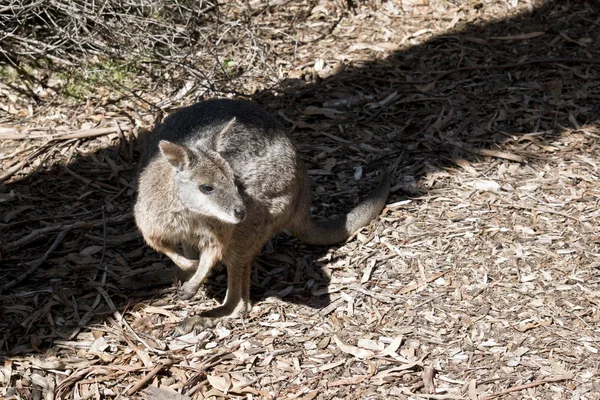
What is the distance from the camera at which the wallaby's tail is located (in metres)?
4.50

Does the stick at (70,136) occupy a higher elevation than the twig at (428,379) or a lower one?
higher

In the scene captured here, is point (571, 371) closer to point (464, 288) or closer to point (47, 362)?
point (464, 288)

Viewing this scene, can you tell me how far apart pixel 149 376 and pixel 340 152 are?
2.25 metres

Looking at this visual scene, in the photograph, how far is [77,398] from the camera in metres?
3.64

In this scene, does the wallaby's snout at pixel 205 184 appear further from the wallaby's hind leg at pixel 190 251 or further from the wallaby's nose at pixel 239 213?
the wallaby's hind leg at pixel 190 251

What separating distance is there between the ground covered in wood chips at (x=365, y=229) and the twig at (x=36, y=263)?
20 mm

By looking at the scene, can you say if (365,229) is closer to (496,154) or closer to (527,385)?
(496,154)

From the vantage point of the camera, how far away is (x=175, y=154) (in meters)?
3.69

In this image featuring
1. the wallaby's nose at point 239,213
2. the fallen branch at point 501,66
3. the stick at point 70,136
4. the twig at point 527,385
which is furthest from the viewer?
the fallen branch at point 501,66

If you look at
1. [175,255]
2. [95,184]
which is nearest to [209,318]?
[175,255]

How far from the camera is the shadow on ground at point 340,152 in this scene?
4301mm

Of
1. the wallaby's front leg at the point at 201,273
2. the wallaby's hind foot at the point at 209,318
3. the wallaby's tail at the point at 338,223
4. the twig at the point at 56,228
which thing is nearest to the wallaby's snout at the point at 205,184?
the wallaby's front leg at the point at 201,273

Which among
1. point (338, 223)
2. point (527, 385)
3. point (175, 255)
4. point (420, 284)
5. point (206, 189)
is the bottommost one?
point (527, 385)

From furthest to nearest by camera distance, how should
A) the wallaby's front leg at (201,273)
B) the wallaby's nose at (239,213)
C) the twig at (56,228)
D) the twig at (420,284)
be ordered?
the twig at (56,228)
the twig at (420,284)
the wallaby's front leg at (201,273)
the wallaby's nose at (239,213)
